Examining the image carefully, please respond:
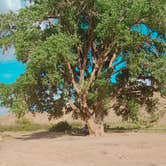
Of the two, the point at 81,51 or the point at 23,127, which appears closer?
the point at 81,51

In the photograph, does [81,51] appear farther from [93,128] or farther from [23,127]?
[23,127]

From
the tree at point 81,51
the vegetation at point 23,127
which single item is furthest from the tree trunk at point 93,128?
the vegetation at point 23,127

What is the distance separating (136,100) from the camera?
36.9 meters

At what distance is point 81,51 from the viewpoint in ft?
111

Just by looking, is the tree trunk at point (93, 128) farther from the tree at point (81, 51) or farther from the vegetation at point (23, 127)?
the vegetation at point (23, 127)

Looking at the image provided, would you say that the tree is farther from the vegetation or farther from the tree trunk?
the vegetation

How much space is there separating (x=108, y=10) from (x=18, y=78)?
6.23m

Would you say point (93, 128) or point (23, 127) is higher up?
point (23, 127)

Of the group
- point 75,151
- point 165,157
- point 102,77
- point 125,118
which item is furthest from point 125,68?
point 165,157

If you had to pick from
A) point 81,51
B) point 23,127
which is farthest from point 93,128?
point 23,127

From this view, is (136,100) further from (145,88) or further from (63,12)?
(63,12)

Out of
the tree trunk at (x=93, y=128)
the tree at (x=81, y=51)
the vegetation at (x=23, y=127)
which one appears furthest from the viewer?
the vegetation at (x=23, y=127)

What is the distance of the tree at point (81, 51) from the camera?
3086cm

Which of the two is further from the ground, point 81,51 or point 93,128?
point 81,51
